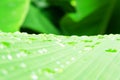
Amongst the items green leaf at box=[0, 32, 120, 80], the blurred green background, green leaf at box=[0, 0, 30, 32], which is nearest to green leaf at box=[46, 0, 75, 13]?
the blurred green background

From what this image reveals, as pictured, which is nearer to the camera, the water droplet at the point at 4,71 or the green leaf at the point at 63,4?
the water droplet at the point at 4,71

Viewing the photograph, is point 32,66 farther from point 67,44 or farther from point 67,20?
point 67,20

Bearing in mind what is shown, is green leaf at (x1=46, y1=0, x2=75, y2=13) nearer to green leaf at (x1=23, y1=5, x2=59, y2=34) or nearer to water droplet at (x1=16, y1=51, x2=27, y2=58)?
green leaf at (x1=23, y1=5, x2=59, y2=34)

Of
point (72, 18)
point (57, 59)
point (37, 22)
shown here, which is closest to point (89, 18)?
point (72, 18)

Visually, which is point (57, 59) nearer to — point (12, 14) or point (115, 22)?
point (12, 14)

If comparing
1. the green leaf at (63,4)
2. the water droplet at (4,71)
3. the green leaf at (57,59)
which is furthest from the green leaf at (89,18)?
the water droplet at (4,71)

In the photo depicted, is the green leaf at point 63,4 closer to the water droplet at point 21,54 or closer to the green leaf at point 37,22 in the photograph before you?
the green leaf at point 37,22
